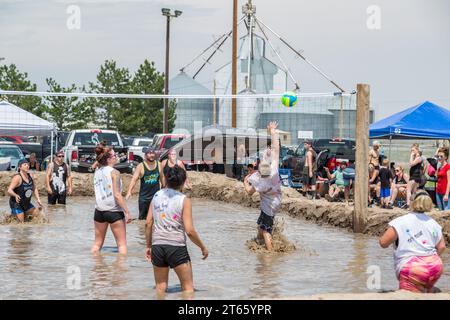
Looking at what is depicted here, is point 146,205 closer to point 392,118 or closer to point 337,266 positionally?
point 337,266

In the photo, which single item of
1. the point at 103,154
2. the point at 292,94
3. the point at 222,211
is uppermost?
the point at 292,94

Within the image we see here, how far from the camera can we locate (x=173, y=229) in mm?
8188

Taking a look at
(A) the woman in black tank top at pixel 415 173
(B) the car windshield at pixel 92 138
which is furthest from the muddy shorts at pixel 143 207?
(B) the car windshield at pixel 92 138

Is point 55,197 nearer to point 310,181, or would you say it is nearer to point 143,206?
point 143,206

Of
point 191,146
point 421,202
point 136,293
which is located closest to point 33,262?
point 136,293

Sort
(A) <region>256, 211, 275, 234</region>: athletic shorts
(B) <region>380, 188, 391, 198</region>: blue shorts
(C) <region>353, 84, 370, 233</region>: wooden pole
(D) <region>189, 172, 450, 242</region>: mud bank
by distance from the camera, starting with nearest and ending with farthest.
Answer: (A) <region>256, 211, 275, 234</region>: athletic shorts < (C) <region>353, 84, 370, 233</region>: wooden pole < (D) <region>189, 172, 450, 242</region>: mud bank < (B) <region>380, 188, 391, 198</region>: blue shorts

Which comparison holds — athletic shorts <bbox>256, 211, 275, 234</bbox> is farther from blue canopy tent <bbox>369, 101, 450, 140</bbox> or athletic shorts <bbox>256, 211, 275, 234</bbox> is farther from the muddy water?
blue canopy tent <bbox>369, 101, 450, 140</bbox>

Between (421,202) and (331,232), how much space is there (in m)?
7.74

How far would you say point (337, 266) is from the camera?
12.0 meters

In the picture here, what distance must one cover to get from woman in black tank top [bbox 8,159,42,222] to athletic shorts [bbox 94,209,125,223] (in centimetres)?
388

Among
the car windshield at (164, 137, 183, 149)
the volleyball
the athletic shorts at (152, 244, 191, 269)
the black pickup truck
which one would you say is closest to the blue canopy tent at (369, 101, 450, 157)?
the volleyball

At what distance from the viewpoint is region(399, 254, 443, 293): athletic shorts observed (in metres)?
8.25

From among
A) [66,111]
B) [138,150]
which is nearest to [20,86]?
[66,111]

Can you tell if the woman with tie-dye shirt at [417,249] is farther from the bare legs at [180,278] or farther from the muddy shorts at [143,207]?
the muddy shorts at [143,207]
